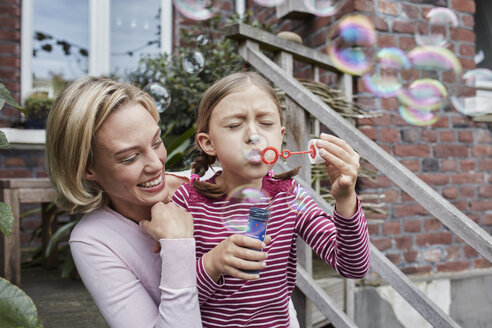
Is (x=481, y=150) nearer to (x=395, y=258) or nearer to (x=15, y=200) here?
(x=395, y=258)

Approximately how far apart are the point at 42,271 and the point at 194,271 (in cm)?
270

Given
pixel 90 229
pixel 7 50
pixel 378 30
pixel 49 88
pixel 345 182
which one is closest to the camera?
pixel 345 182

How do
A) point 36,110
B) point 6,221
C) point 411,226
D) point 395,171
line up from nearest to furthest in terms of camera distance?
point 6,221 < point 395,171 < point 411,226 < point 36,110

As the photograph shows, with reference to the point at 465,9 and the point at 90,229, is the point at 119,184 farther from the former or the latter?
the point at 465,9

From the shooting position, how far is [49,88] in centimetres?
403

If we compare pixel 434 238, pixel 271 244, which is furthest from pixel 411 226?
pixel 271 244

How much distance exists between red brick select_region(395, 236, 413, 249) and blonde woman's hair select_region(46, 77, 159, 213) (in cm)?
211

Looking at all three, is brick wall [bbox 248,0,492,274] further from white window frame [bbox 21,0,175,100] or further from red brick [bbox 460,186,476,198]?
white window frame [bbox 21,0,175,100]

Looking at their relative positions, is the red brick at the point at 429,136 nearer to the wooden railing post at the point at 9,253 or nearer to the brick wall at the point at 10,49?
the wooden railing post at the point at 9,253

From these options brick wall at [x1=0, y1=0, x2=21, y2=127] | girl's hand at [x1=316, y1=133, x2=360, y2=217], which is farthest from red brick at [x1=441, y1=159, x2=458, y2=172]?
brick wall at [x1=0, y1=0, x2=21, y2=127]

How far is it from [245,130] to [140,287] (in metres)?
0.43

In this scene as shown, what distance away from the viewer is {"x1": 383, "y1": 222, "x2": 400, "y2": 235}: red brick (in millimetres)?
2664

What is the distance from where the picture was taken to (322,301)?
1814 mm

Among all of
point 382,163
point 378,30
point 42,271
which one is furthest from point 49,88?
point 382,163
